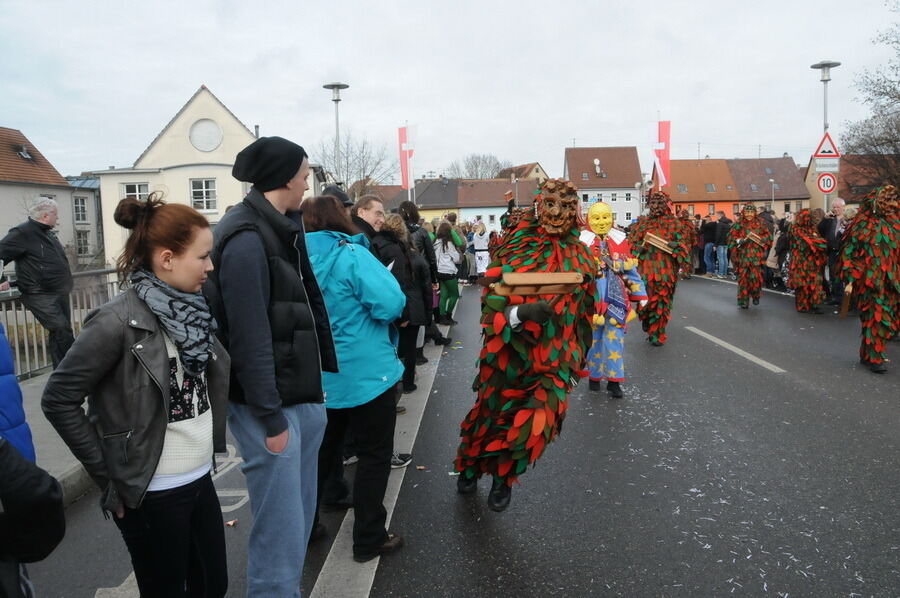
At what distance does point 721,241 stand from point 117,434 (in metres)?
21.6

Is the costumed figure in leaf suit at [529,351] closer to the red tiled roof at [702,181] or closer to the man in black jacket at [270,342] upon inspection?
the man in black jacket at [270,342]

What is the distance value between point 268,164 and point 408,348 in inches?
166

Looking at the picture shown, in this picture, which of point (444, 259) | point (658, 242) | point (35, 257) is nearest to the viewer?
point (35, 257)

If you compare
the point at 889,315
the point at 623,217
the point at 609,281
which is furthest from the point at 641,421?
the point at 623,217

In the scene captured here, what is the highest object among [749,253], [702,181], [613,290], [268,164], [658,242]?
[702,181]

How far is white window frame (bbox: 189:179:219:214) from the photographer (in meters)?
40.6

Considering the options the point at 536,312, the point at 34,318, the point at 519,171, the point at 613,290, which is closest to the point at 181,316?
the point at 536,312

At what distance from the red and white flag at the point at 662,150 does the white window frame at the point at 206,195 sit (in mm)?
29938

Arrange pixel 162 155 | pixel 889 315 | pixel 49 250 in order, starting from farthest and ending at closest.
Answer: pixel 162 155
pixel 889 315
pixel 49 250

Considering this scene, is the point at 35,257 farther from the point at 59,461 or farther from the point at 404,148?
the point at 404,148

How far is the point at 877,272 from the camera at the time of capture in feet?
25.6

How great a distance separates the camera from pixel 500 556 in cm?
359

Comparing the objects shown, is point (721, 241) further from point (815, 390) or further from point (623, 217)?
point (623, 217)

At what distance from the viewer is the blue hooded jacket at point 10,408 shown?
7.64ft
